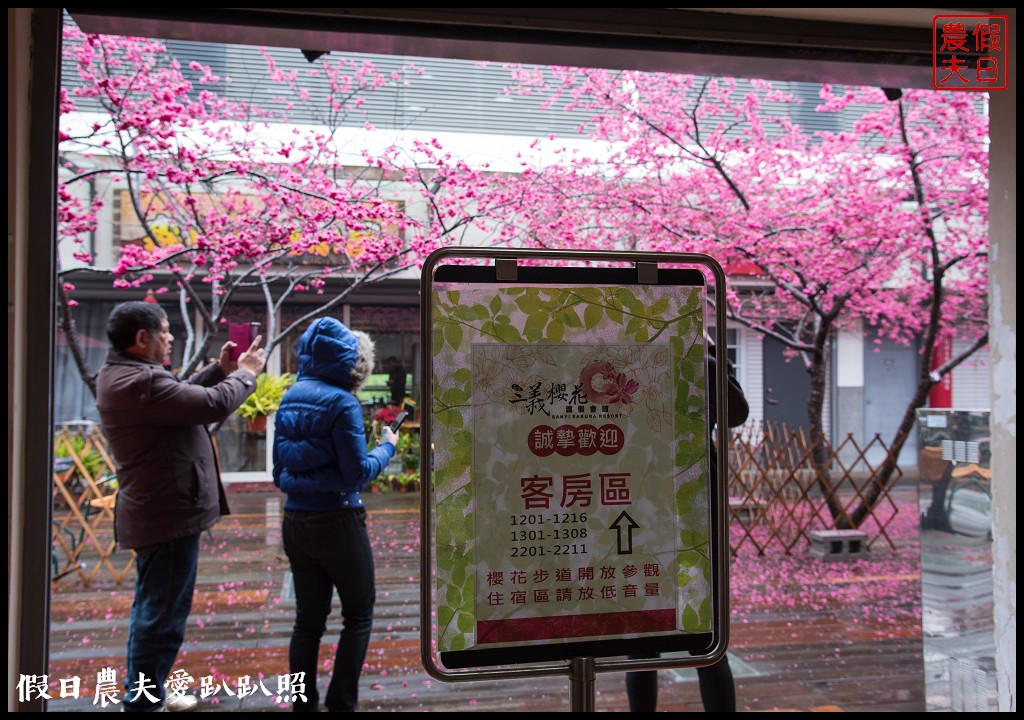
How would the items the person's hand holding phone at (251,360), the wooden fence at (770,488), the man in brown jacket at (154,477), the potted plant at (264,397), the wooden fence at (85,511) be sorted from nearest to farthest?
the man in brown jacket at (154,477)
the person's hand holding phone at (251,360)
the potted plant at (264,397)
the wooden fence at (85,511)
the wooden fence at (770,488)

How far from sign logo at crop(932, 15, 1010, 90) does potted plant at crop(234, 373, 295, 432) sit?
281 centimetres

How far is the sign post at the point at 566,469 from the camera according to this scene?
1.16 m

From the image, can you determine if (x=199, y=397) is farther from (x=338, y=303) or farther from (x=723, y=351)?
(x=723, y=351)

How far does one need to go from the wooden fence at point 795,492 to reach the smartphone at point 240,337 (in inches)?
131

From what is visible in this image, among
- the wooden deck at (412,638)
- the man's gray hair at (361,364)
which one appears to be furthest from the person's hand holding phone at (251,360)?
the wooden deck at (412,638)

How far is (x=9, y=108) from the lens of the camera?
72.1 inches

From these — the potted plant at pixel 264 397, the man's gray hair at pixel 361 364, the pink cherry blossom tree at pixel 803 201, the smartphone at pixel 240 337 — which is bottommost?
the potted plant at pixel 264 397

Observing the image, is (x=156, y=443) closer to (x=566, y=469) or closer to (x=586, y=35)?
(x=566, y=469)

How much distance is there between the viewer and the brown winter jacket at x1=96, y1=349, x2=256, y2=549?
215 centimetres

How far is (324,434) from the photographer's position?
2.16 m

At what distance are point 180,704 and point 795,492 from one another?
4140 millimetres

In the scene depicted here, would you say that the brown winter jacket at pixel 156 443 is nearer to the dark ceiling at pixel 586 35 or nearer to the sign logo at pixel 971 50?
the dark ceiling at pixel 586 35

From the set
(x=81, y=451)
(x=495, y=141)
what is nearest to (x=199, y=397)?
(x=495, y=141)

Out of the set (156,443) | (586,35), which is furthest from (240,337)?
(586,35)
